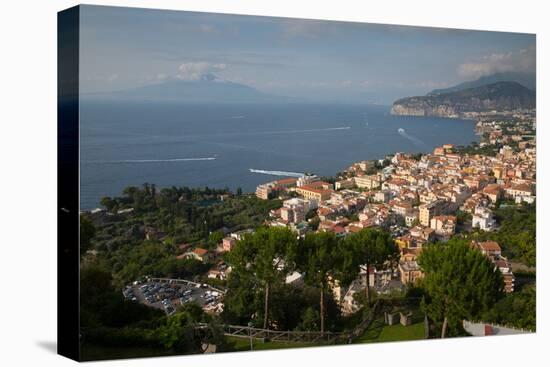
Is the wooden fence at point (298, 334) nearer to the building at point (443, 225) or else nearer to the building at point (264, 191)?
the building at point (443, 225)

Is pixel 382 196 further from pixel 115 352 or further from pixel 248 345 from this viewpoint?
pixel 115 352

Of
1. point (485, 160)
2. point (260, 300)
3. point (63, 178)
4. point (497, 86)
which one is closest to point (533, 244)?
point (485, 160)

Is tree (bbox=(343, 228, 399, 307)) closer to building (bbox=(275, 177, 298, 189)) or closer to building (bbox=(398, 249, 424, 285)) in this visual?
building (bbox=(398, 249, 424, 285))

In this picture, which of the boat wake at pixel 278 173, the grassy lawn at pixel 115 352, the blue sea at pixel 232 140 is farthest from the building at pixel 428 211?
the grassy lawn at pixel 115 352

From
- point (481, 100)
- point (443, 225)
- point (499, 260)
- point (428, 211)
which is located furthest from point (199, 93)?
point (499, 260)

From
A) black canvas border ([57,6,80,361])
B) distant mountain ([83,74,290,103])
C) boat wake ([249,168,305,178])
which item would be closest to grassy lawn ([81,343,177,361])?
black canvas border ([57,6,80,361])

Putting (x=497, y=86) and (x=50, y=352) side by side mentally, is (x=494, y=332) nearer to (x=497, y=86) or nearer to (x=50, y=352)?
(x=497, y=86)
